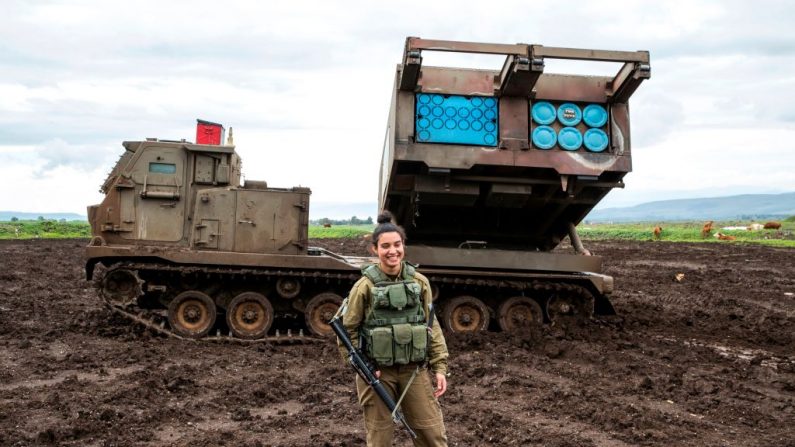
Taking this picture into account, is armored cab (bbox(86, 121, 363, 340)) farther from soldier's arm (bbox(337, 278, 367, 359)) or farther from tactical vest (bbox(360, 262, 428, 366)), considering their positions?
tactical vest (bbox(360, 262, 428, 366))

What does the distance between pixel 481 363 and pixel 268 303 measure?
11.4 ft

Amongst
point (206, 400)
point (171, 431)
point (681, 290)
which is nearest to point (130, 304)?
point (206, 400)

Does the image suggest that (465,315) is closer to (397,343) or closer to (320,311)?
(320,311)

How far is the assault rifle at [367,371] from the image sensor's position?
17.2 feet

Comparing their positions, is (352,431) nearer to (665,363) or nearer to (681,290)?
(665,363)

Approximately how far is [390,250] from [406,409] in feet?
3.52

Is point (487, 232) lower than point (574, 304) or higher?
higher

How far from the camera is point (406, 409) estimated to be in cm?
543

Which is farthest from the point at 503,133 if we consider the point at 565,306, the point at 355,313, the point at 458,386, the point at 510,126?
the point at 355,313

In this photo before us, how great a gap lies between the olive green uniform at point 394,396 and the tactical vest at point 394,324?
0.24ft

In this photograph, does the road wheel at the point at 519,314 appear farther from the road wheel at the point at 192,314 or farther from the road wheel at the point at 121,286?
the road wheel at the point at 121,286

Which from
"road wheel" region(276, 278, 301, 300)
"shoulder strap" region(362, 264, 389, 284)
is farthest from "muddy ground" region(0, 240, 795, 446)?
"shoulder strap" region(362, 264, 389, 284)

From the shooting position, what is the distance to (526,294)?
499 inches

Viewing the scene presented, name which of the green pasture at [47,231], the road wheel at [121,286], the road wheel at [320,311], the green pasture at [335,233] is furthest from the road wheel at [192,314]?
the green pasture at [335,233]
